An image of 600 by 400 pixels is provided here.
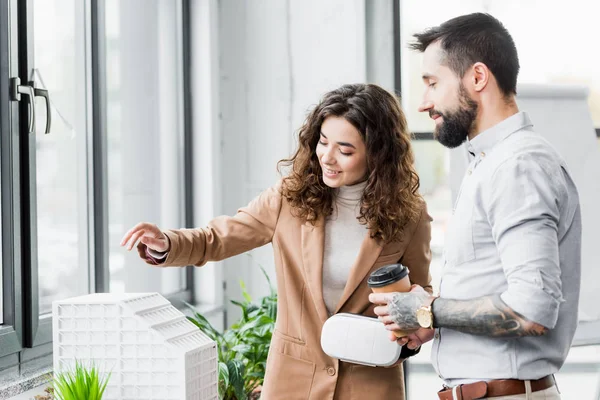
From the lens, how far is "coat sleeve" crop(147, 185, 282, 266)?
178 cm

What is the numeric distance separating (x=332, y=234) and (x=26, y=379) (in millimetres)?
957

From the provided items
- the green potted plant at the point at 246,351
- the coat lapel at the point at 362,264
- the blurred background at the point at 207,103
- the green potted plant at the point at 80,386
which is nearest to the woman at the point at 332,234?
the coat lapel at the point at 362,264

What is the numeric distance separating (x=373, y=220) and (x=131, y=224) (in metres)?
1.42

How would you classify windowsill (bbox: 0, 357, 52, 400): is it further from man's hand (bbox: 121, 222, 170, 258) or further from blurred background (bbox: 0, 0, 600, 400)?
man's hand (bbox: 121, 222, 170, 258)

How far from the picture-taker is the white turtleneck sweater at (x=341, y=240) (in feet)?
5.95

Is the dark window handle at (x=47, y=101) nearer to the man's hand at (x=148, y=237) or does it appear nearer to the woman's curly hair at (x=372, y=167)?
the man's hand at (x=148, y=237)

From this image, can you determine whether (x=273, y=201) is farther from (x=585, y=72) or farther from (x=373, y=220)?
(x=585, y=72)

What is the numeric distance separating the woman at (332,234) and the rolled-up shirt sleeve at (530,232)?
567 mm

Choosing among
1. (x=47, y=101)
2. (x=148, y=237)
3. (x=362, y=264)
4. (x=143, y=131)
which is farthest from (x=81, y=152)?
(x=362, y=264)

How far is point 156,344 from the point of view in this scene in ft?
5.15

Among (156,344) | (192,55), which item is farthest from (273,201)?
(192,55)

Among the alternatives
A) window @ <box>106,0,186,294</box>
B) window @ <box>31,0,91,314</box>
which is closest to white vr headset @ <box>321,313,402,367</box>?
window @ <box>31,0,91,314</box>

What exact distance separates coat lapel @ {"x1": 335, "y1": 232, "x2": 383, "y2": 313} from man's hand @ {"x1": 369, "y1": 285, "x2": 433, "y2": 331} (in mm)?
384

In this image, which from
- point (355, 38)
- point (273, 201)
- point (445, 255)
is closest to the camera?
point (445, 255)
